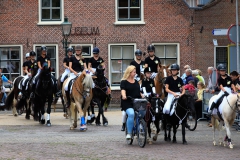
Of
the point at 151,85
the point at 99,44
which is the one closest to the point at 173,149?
the point at 151,85

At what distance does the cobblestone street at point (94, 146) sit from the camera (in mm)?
14312

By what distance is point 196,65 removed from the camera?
36812mm

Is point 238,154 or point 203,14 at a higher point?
point 203,14

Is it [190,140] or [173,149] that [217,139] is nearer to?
[190,140]

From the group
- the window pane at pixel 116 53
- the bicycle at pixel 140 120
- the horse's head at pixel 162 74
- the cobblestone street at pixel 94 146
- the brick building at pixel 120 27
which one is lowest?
the cobblestone street at pixel 94 146

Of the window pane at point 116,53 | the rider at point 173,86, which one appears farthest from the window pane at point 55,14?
the rider at point 173,86

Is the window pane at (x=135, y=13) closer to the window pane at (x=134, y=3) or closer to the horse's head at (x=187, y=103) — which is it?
the window pane at (x=134, y=3)

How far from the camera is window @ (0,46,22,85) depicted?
36312 millimetres

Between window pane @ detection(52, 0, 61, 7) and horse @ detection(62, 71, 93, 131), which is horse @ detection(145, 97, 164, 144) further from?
window pane @ detection(52, 0, 61, 7)

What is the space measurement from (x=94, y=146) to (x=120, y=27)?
21111 millimetres

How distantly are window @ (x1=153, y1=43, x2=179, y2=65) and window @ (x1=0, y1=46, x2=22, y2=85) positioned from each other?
7226 mm

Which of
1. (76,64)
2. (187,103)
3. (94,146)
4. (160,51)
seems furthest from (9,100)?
(160,51)

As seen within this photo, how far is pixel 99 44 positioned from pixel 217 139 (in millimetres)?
19252

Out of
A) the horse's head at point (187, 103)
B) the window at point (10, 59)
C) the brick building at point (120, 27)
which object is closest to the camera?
the horse's head at point (187, 103)
